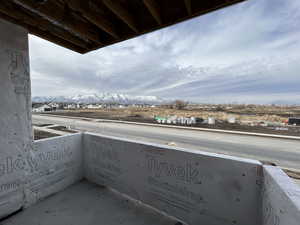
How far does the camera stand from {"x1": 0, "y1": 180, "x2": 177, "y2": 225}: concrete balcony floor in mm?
2070

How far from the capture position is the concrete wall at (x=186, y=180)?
1.66 metres

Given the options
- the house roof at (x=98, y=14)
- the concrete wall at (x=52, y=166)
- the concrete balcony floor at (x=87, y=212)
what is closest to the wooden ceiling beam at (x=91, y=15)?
the house roof at (x=98, y=14)

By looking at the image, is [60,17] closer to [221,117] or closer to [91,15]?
[91,15]

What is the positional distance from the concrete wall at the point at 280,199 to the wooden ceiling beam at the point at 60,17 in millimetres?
3039

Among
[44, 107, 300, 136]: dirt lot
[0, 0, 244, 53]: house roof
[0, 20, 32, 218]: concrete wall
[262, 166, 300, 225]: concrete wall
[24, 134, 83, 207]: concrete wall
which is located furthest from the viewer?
[44, 107, 300, 136]: dirt lot

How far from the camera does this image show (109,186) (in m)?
2.85

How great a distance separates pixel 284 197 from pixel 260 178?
622mm

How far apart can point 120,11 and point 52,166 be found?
3023 mm

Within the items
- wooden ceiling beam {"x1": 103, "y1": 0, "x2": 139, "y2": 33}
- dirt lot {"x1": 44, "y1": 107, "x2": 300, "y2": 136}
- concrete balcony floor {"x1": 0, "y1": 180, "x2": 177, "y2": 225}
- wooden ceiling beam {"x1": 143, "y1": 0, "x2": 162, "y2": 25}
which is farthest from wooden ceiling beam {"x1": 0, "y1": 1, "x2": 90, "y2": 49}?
dirt lot {"x1": 44, "y1": 107, "x2": 300, "y2": 136}

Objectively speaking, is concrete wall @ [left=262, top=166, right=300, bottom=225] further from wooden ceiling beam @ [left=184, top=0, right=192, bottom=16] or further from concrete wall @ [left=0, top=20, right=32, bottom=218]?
concrete wall @ [left=0, top=20, right=32, bottom=218]

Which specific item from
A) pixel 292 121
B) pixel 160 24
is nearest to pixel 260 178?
pixel 160 24

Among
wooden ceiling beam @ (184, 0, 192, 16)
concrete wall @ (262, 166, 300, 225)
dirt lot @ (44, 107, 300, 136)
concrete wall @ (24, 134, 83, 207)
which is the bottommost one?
dirt lot @ (44, 107, 300, 136)

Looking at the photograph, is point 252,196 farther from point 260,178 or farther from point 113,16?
point 113,16

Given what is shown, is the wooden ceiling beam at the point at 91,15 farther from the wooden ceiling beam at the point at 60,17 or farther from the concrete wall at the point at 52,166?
the concrete wall at the point at 52,166
